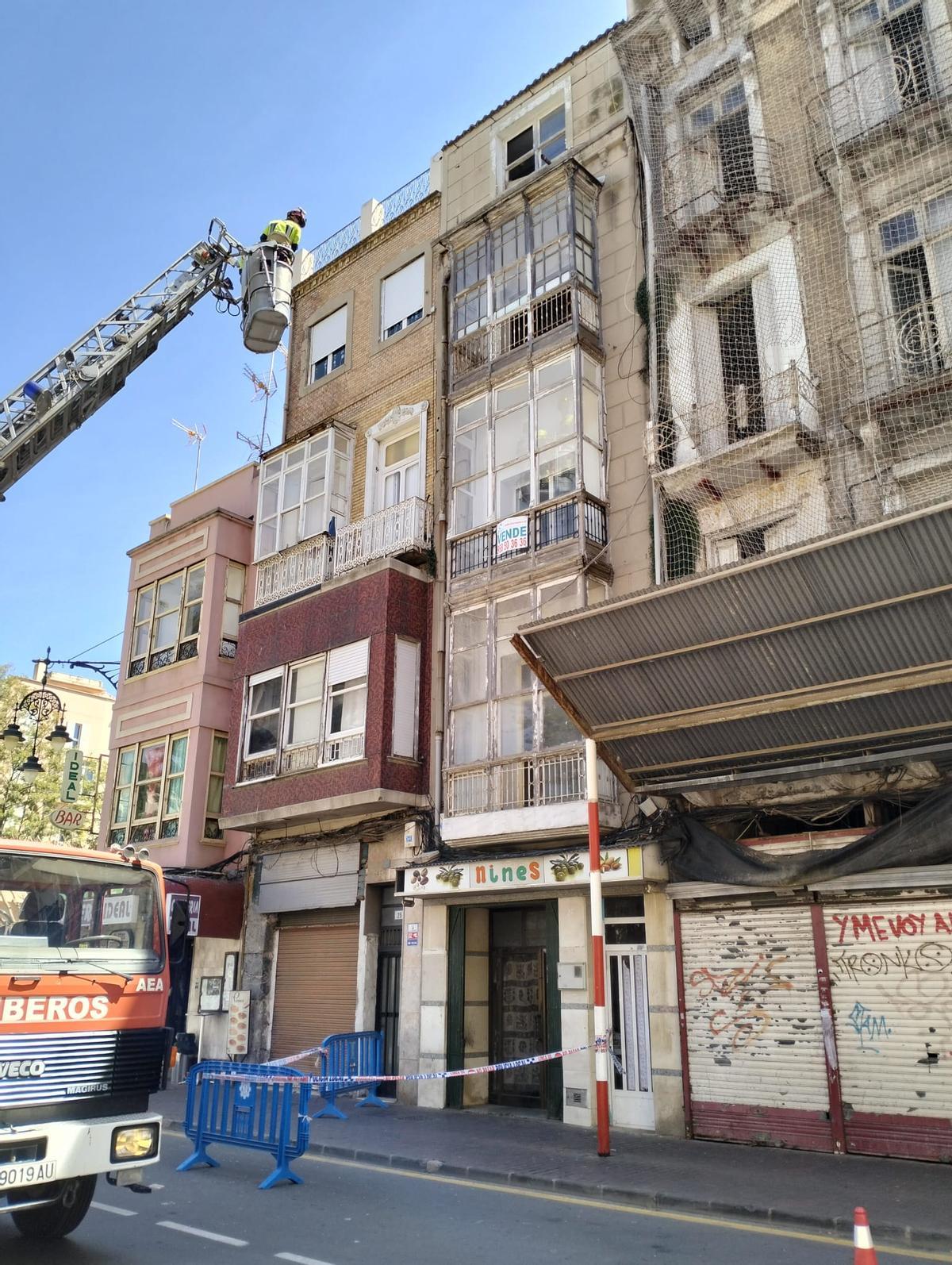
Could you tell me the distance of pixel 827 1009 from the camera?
1148cm

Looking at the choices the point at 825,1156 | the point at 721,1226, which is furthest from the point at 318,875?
the point at 721,1226

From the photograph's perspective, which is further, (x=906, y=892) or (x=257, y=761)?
(x=257, y=761)

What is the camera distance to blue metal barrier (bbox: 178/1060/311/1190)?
9.52 metres

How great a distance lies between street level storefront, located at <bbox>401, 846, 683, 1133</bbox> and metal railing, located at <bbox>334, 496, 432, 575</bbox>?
19.0ft

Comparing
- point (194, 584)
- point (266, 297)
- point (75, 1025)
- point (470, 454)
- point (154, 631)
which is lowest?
point (75, 1025)

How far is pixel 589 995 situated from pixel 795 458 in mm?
7844

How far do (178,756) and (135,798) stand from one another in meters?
1.53

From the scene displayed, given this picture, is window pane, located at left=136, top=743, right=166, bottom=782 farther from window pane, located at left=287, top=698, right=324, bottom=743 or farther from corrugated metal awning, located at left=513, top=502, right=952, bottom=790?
corrugated metal awning, located at left=513, top=502, right=952, bottom=790

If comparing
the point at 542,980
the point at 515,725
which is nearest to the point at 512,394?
the point at 515,725

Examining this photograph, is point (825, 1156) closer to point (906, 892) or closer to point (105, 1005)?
point (906, 892)

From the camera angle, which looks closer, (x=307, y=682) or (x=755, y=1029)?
(x=755, y=1029)

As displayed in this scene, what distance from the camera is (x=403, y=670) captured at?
17.4 meters

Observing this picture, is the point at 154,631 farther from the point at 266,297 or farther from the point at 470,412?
the point at 470,412

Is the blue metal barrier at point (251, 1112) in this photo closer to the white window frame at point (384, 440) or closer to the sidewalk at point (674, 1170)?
the sidewalk at point (674, 1170)
